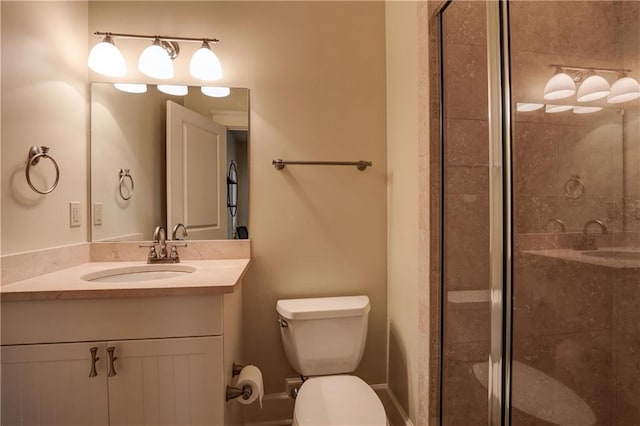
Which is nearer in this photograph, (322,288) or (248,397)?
(248,397)

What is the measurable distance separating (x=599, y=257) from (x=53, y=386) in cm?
215

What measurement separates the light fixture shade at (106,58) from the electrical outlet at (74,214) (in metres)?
0.65

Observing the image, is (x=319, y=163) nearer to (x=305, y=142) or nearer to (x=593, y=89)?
(x=305, y=142)

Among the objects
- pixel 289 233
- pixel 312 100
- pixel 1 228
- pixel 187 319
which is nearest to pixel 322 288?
pixel 289 233

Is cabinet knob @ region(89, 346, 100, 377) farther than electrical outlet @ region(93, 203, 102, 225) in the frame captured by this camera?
No

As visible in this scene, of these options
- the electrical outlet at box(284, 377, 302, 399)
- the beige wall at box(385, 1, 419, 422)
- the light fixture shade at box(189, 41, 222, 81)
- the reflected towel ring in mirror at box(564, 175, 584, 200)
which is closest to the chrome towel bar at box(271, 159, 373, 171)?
the beige wall at box(385, 1, 419, 422)

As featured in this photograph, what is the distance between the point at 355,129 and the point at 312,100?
280 mm

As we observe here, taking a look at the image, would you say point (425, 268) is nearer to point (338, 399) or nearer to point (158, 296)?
point (338, 399)

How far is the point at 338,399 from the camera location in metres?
1.09

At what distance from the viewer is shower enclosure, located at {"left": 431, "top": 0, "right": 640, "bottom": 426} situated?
1.00 metres

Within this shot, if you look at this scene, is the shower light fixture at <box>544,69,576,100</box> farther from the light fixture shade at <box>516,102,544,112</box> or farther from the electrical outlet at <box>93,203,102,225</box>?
the electrical outlet at <box>93,203,102,225</box>

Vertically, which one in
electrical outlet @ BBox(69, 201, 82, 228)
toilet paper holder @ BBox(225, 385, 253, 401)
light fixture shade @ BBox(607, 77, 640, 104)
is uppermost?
light fixture shade @ BBox(607, 77, 640, 104)

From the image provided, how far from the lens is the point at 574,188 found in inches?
48.3

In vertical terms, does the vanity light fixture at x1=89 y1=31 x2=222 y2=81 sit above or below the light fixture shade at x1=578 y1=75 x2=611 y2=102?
above
